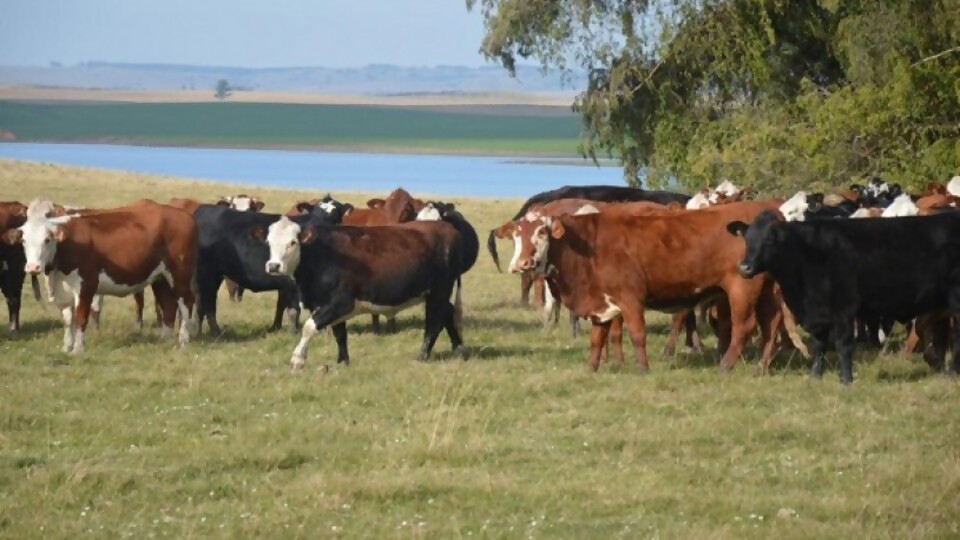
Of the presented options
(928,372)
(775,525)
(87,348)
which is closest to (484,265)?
(87,348)

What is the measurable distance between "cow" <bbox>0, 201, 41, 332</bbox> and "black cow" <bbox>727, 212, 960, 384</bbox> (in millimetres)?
7790

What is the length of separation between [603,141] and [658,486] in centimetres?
2412

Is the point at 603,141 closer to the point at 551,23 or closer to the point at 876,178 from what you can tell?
the point at 551,23

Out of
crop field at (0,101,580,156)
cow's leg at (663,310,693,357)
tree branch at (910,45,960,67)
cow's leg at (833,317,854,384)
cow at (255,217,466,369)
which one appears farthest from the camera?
crop field at (0,101,580,156)

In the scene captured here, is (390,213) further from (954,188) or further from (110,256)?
(954,188)

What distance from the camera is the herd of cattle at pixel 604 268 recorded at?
13086 millimetres

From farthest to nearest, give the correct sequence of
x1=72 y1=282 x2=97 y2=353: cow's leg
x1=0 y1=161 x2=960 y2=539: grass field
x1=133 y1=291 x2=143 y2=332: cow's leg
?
1. x1=133 y1=291 x2=143 y2=332: cow's leg
2. x1=72 y1=282 x2=97 y2=353: cow's leg
3. x1=0 y1=161 x2=960 y2=539: grass field

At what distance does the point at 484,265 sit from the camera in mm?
28500

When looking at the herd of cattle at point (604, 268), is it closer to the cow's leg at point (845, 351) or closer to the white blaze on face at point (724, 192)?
the cow's leg at point (845, 351)

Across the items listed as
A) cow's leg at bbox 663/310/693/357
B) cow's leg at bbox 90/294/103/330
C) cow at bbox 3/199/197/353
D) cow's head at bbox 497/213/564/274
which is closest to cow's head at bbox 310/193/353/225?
cow's leg at bbox 90/294/103/330

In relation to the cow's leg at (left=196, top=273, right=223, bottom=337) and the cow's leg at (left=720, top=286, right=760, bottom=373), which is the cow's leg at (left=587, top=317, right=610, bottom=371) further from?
the cow's leg at (left=196, top=273, right=223, bottom=337)

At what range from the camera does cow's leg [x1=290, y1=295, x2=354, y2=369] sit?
1390 cm

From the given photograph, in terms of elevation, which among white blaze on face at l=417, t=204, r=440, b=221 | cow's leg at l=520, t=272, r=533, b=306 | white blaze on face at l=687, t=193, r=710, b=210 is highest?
white blaze on face at l=687, t=193, r=710, b=210

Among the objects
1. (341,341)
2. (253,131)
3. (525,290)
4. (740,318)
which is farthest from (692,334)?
(253,131)
